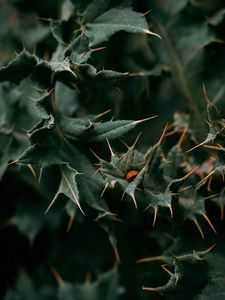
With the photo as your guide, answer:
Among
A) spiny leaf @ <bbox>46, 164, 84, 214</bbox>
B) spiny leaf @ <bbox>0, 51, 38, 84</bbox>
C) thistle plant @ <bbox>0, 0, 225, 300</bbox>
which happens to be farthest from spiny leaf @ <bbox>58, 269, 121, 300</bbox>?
spiny leaf @ <bbox>0, 51, 38, 84</bbox>

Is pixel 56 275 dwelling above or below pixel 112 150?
below

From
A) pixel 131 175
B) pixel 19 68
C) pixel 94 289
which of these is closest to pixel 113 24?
pixel 19 68

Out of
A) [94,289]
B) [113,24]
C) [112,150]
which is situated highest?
[113,24]

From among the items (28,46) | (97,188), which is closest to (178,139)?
(97,188)

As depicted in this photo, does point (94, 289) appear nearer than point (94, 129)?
No

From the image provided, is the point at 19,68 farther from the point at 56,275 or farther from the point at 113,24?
the point at 56,275

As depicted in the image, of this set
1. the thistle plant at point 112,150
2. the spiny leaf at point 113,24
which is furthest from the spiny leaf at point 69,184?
the spiny leaf at point 113,24

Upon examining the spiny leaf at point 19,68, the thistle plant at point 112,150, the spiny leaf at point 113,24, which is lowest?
the thistle plant at point 112,150

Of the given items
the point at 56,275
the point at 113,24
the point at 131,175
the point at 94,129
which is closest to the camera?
the point at 131,175

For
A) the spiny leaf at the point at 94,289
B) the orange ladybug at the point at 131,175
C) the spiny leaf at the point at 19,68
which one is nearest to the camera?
the orange ladybug at the point at 131,175

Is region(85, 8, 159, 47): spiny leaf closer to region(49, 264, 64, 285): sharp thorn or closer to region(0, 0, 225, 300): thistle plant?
region(0, 0, 225, 300): thistle plant

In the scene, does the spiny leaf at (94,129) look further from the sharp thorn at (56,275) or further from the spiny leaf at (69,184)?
the sharp thorn at (56,275)
